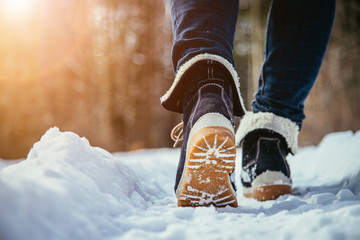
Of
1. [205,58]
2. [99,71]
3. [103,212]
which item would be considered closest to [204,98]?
[205,58]

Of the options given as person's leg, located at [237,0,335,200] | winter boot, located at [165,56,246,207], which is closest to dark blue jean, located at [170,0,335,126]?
person's leg, located at [237,0,335,200]

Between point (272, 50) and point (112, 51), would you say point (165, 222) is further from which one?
point (112, 51)

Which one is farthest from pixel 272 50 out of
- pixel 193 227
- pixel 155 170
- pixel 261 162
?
pixel 193 227

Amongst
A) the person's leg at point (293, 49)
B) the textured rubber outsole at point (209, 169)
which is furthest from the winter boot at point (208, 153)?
the person's leg at point (293, 49)

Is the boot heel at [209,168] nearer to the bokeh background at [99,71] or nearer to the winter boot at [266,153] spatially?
the winter boot at [266,153]

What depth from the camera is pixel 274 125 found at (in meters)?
1.09

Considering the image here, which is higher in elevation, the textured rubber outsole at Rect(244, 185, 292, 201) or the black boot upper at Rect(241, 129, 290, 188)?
the black boot upper at Rect(241, 129, 290, 188)

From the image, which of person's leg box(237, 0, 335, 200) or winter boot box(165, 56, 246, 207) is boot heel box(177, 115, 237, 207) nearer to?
winter boot box(165, 56, 246, 207)

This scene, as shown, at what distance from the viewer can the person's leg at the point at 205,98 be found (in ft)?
2.34

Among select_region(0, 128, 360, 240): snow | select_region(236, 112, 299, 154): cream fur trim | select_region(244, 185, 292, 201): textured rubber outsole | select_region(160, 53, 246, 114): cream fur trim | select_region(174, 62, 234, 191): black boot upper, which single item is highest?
select_region(160, 53, 246, 114): cream fur trim

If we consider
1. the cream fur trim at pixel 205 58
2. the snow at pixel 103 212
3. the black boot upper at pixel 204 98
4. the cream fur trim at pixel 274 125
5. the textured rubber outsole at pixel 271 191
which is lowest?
the textured rubber outsole at pixel 271 191

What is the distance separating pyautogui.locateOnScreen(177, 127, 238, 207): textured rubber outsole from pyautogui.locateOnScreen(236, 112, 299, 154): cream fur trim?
16.8 inches

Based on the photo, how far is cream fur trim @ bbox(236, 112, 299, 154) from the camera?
110 centimetres

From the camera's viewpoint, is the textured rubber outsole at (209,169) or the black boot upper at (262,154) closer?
the textured rubber outsole at (209,169)
